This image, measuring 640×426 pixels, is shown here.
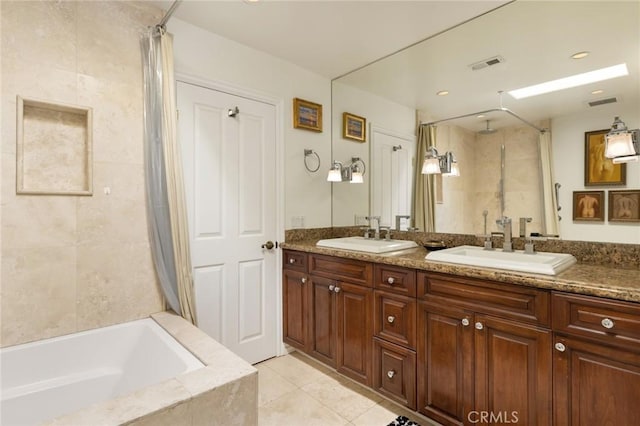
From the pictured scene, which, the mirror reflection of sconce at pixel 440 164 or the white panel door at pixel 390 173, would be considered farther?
the white panel door at pixel 390 173

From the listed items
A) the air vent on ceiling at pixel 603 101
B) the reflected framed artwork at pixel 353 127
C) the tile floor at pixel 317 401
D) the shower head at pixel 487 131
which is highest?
the reflected framed artwork at pixel 353 127

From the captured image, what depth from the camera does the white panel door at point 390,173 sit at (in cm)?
258

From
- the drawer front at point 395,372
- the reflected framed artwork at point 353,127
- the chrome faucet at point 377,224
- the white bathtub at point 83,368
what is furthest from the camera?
the reflected framed artwork at point 353,127

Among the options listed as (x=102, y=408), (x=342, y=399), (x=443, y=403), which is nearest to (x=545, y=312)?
(x=443, y=403)

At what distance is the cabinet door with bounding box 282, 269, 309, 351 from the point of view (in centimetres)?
247

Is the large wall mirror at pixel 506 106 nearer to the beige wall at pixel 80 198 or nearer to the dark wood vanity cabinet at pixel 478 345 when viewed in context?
the dark wood vanity cabinet at pixel 478 345

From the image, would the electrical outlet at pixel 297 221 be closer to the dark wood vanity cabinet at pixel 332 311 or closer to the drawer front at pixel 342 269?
the dark wood vanity cabinet at pixel 332 311

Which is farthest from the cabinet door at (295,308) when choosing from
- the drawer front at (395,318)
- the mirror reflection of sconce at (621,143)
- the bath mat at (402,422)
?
the mirror reflection of sconce at (621,143)

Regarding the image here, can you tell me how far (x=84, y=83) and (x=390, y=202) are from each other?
2219 millimetres

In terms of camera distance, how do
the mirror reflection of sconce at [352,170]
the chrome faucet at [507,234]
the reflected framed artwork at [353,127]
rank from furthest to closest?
the reflected framed artwork at [353,127] → the mirror reflection of sconce at [352,170] → the chrome faucet at [507,234]

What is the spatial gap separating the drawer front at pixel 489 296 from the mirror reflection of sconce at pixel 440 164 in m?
0.89

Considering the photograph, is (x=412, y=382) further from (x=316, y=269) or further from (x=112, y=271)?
(x=112, y=271)

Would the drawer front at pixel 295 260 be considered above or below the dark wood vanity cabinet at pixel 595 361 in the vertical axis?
above

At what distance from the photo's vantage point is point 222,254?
235 cm
